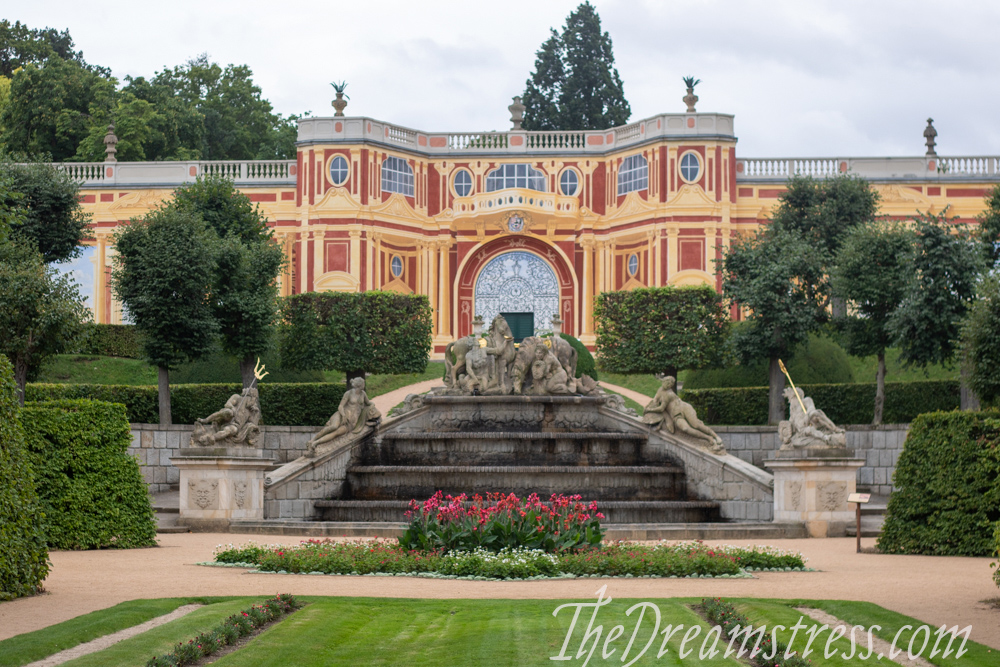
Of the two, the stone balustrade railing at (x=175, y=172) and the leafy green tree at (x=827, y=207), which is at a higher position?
the stone balustrade railing at (x=175, y=172)

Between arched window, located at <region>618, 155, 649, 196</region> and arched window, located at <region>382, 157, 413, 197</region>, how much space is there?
9.16 m

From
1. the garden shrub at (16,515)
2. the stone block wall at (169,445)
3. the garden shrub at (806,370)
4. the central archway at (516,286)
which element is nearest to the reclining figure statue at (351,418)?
the stone block wall at (169,445)

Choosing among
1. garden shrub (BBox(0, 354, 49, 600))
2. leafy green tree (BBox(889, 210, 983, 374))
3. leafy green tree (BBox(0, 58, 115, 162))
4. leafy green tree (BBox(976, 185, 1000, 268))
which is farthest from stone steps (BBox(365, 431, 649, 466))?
leafy green tree (BBox(0, 58, 115, 162))

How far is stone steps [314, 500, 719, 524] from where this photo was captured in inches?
779

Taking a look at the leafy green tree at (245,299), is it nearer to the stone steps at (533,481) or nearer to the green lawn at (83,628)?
the stone steps at (533,481)

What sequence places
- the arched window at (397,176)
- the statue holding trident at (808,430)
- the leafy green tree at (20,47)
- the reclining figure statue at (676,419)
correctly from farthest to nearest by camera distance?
the leafy green tree at (20,47) < the arched window at (397,176) < the reclining figure statue at (676,419) < the statue holding trident at (808,430)

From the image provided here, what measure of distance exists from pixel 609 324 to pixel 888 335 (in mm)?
11510

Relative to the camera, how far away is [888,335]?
3147cm

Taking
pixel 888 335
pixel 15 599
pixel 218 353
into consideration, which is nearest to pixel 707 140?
pixel 888 335

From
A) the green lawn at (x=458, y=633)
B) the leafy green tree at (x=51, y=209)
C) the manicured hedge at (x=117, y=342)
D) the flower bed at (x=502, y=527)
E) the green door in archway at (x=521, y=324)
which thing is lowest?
the green lawn at (x=458, y=633)

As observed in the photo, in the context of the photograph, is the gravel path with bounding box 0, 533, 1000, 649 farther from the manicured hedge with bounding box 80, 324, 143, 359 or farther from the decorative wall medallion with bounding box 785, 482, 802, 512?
the manicured hedge with bounding box 80, 324, 143, 359

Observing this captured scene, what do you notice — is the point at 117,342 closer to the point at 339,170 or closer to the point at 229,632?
the point at 339,170

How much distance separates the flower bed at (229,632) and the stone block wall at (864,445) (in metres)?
17.6

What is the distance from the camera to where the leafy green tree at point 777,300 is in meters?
33.9
